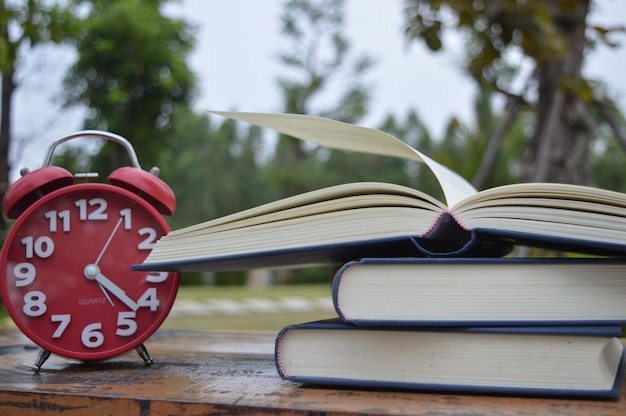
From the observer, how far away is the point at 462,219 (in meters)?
0.60

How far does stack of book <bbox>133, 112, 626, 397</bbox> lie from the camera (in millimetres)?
557

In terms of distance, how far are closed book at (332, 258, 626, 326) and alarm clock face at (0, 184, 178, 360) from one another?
306 mm

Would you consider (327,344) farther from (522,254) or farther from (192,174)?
(192,174)

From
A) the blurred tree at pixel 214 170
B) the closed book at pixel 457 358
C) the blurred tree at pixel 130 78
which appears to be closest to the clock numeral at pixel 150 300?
the closed book at pixel 457 358

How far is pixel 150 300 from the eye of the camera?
0.78m

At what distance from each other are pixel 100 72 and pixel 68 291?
16062 millimetres

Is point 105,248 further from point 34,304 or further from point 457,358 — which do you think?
point 457,358

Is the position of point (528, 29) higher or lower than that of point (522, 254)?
higher

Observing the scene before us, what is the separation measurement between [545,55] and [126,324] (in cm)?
181

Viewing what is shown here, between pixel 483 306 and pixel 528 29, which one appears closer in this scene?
pixel 483 306

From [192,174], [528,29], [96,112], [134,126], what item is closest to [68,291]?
[528,29]

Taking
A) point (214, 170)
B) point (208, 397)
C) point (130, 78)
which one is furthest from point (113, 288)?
point (214, 170)

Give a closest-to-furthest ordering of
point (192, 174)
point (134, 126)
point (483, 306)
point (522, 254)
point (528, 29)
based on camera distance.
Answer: point (483, 306), point (522, 254), point (528, 29), point (134, 126), point (192, 174)

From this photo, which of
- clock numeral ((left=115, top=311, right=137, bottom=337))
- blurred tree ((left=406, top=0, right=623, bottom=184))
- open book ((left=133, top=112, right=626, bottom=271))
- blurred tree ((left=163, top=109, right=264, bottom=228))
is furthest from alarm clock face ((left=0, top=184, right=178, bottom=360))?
→ blurred tree ((left=163, top=109, right=264, bottom=228))
